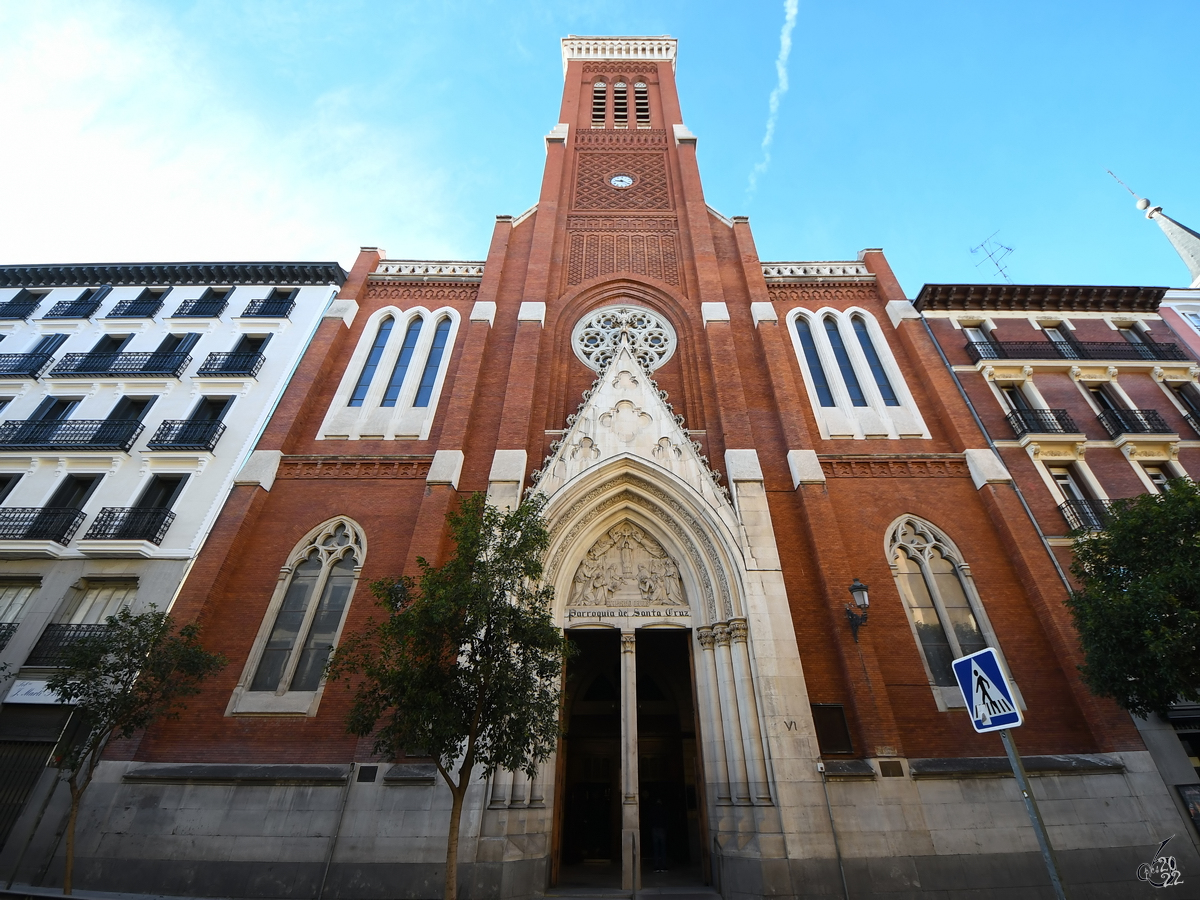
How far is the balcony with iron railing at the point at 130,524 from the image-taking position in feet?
46.5

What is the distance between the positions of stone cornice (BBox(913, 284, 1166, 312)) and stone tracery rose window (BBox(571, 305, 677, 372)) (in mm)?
9418

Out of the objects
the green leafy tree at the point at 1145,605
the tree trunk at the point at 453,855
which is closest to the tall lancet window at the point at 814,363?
the green leafy tree at the point at 1145,605

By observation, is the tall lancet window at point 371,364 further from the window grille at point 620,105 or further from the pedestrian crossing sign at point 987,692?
the pedestrian crossing sign at point 987,692

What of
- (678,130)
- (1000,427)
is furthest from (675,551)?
(678,130)

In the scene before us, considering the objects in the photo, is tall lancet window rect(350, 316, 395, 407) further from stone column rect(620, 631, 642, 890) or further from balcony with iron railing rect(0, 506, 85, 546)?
stone column rect(620, 631, 642, 890)

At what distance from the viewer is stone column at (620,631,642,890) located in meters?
11.0

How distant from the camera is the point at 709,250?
20.6 metres

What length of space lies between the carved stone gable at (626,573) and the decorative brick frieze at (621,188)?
47.3 feet

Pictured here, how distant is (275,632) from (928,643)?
1571 centimetres

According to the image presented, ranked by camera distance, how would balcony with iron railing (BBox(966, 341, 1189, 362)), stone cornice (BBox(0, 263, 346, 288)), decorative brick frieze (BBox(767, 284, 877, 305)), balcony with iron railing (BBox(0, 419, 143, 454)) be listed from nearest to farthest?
balcony with iron railing (BBox(0, 419, 143, 454))
balcony with iron railing (BBox(966, 341, 1189, 362))
decorative brick frieze (BBox(767, 284, 877, 305))
stone cornice (BBox(0, 263, 346, 288))

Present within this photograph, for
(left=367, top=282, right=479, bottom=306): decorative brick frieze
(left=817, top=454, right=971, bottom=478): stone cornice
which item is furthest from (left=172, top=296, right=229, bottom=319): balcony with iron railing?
(left=817, top=454, right=971, bottom=478): stone cornice

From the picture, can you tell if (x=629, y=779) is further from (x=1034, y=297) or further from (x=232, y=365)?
(x=1034, y=297)

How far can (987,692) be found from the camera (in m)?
5.21

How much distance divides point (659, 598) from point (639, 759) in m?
5.59
